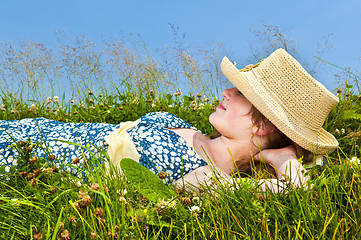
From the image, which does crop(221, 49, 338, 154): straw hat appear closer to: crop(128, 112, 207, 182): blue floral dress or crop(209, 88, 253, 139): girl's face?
crop(209, 88, 253, 139): girl's face

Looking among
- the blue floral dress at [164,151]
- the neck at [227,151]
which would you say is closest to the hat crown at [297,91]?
the neck at [227,151]

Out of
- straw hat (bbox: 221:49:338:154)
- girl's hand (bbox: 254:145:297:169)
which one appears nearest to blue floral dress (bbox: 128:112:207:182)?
girl's hand (bbox: 254:145:297:169)

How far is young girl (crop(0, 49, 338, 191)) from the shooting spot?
12.3ft

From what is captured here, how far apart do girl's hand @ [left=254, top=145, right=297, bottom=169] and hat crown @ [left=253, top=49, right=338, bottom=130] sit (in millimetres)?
298

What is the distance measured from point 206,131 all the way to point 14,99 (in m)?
3.69

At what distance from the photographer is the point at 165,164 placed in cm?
386

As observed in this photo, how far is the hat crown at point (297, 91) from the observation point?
12.3 feet

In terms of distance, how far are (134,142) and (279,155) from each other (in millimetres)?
1410

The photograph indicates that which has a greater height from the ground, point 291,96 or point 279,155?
point 291,96

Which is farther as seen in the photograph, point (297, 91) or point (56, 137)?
point (56, 137)

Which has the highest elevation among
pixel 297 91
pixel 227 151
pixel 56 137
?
pixel 56 137

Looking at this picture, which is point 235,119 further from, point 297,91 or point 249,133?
point 297,91

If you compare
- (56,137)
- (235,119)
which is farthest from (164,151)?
(56,137)

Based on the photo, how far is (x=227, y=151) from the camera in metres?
3.97
